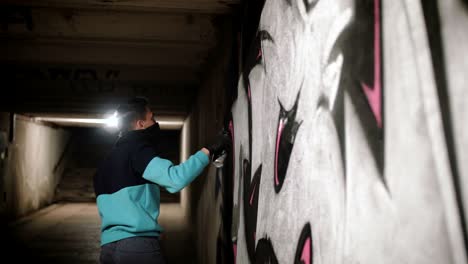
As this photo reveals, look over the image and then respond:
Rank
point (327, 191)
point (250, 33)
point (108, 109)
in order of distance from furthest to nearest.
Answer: point (108, 109) < point (250, 33) < point (327, 191)

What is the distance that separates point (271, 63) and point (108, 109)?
937cm

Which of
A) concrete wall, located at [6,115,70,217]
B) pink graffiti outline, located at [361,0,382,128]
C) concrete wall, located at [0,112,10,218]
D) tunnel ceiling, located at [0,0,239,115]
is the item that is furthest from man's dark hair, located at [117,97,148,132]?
concrete wall, located at [6,115,70,217]

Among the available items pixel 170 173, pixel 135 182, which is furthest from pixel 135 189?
pixel 170 173

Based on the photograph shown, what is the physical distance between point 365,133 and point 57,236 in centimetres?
979

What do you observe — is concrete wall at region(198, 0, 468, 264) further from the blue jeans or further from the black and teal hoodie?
the blue jeans

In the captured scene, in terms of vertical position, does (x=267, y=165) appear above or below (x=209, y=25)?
below

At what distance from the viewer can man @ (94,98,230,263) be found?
124 inches

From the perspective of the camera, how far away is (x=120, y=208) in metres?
3.25

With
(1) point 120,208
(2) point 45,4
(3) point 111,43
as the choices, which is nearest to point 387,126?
(1) point 120,208

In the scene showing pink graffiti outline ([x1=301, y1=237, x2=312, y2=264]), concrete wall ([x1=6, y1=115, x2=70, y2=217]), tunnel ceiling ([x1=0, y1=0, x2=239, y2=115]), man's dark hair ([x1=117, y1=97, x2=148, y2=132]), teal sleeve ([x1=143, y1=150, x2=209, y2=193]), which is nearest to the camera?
pink graffiti outline ([x1=301, y1=237, x2=312, y2=264])

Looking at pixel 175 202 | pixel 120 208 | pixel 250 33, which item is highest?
pixel 250 33

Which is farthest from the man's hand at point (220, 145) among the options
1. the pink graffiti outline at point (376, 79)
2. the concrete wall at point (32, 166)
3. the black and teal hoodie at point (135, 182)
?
the concrete wall at point (32, 166)

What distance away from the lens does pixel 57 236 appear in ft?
31.9

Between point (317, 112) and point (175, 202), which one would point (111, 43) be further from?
point (175, 202)
